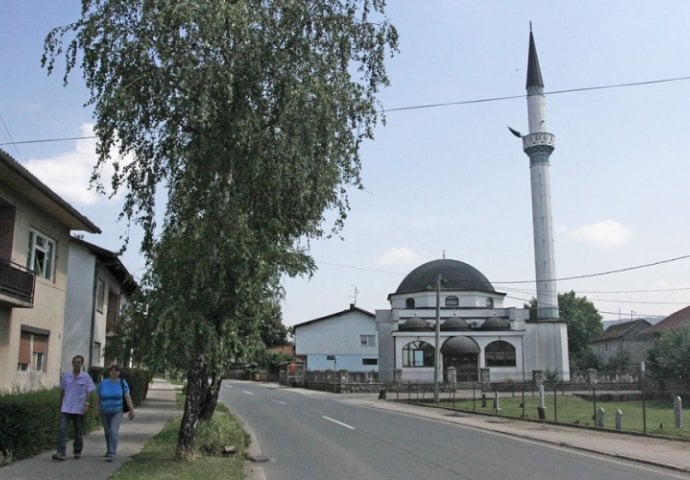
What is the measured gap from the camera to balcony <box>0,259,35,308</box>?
50.8ft

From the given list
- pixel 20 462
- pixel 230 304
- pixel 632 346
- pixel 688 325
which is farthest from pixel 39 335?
pixel 632 346

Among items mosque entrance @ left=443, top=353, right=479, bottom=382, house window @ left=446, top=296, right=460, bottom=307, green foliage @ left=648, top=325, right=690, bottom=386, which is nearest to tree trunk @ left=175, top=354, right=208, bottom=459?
green foliage @ left=648, top=325, right=690, bottom=386

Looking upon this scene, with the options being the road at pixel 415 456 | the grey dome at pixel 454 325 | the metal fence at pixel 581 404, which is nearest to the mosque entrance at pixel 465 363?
the grey dome at pixel 454 325

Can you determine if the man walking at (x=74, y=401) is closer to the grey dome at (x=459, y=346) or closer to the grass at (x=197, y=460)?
the grass at (x=197, y=460)

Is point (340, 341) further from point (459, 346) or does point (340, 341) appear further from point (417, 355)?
point (459, 346)

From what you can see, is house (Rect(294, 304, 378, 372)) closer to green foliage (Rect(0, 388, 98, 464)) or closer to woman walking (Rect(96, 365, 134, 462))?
green foliage (Rect(0, 388, 98, 464))

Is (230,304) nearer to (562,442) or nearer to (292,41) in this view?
(292,41)

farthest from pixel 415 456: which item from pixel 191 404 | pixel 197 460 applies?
pixel 191 404

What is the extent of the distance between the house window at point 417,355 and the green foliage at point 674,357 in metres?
21.6

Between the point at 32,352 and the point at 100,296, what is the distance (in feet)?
36.3

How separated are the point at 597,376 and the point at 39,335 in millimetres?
47096

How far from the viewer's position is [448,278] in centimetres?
7081

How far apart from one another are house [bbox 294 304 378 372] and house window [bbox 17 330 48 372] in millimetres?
60745

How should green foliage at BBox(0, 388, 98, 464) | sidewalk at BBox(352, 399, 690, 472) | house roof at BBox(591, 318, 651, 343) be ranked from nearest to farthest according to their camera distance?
green foliage at BBox(0, 388, 98, 464)
sidewalk at BBox(352, 399, 690, 472)
house roof at BBox(591, 318, 651, 343)
